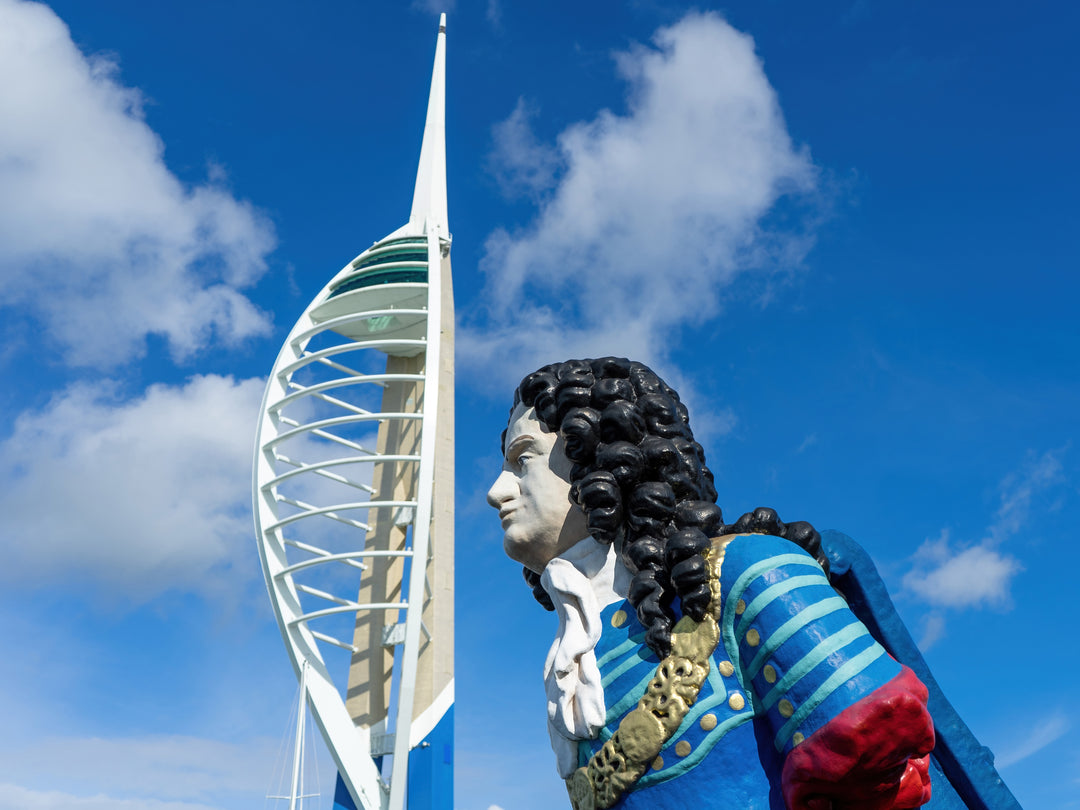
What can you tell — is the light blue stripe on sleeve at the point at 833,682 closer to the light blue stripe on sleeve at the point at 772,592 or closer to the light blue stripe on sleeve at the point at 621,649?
the light blue stripe on sleeve at the point at 772,592

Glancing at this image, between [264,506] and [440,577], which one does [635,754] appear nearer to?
[264,506]

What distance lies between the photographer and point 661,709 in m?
2.76

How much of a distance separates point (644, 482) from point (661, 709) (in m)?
0.71

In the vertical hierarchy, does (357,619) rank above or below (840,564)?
above

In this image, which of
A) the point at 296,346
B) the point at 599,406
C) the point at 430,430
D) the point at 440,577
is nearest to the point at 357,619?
the point at 440,577

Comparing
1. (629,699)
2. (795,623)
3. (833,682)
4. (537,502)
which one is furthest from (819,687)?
(537,502)

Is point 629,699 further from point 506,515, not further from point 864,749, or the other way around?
point 506,515

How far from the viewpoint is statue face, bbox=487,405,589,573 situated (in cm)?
328

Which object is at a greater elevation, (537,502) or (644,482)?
(537,502)

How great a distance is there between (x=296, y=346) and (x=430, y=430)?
6329mm

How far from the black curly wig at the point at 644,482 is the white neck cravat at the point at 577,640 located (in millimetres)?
102

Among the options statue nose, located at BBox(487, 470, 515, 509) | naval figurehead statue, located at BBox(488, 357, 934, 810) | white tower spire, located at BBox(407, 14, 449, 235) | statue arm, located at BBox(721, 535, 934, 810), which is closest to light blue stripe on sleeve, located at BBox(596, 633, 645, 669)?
naval figurehead statue, located at BBox(488, 357, 934, 810)

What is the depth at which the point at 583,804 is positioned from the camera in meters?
2.92

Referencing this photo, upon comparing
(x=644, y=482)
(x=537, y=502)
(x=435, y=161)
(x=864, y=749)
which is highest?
(x=435, y=161)
